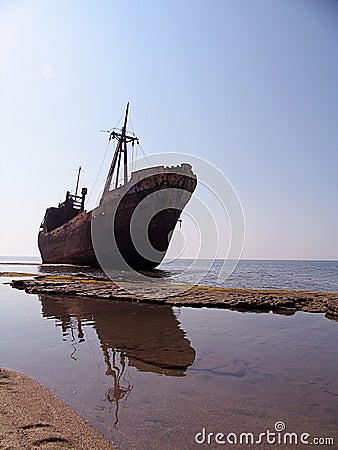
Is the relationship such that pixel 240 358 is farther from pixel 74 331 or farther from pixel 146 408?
pixel 74 331

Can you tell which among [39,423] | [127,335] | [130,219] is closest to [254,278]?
[130,219]

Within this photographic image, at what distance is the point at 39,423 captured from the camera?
8.38 ft

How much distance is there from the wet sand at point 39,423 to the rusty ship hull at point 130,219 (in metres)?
26.0

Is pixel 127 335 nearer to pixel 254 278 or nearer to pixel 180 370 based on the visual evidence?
pixel 180 370

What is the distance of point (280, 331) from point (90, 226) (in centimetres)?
2805

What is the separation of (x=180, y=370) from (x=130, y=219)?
26.0 meters

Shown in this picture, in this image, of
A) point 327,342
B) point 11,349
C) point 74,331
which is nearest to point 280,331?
point 327,342

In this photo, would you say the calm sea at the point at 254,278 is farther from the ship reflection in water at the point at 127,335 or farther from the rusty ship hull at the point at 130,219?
the ship reflection in water at the point at 127,335

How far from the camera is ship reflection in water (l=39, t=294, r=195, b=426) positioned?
390cm

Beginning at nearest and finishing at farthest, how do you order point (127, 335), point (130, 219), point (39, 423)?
point (39, 423) → point (127, 335) → point (130, 219)

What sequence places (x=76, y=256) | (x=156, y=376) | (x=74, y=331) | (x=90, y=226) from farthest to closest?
(x=76, y=256)
(x=90, y=226)
(x=74, y=331)
(x=156, y=376)

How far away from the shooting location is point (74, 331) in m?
5.89

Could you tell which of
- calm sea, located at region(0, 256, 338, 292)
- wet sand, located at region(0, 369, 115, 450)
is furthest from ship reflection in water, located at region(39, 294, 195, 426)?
calm sea, located at region(0, 256, 338, 292)

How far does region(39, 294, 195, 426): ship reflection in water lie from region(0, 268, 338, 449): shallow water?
2 cm
